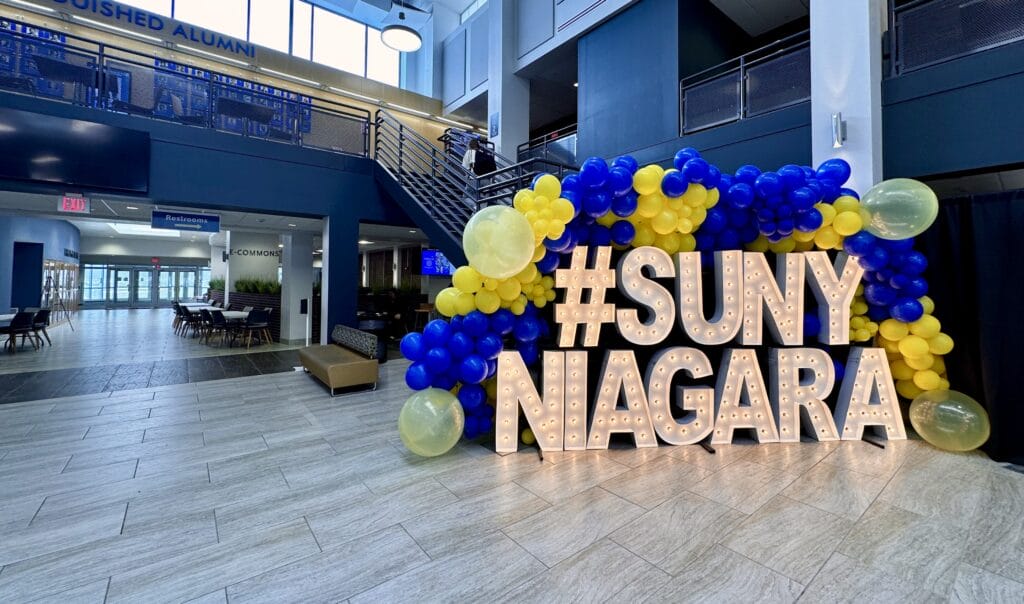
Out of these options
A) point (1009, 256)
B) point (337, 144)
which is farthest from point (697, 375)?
A: point (337, 144)

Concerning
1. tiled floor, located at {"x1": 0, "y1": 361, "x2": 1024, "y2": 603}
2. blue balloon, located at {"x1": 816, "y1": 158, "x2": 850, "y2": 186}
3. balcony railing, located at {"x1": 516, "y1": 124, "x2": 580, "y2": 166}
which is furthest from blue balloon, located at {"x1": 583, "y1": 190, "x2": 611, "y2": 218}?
balcony railing, located at {"x1": 516, "y1": 124, "x2": 580, "y2": 166}

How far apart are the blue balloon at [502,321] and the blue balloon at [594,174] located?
1.23 m

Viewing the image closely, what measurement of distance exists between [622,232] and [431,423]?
2.21 metres

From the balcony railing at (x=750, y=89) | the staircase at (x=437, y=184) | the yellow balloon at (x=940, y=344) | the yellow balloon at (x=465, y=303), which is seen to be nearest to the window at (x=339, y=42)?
the staircase at (x=437, y=184)

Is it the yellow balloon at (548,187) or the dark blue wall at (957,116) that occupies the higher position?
the dark blue wall at (957,116)

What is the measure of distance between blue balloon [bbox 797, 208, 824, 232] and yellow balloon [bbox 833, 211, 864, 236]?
0.68 feet

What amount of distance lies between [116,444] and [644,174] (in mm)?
5121

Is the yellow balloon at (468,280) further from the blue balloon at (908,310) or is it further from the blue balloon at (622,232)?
the blue balloon at (908,310)

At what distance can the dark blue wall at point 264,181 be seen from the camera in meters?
6.50

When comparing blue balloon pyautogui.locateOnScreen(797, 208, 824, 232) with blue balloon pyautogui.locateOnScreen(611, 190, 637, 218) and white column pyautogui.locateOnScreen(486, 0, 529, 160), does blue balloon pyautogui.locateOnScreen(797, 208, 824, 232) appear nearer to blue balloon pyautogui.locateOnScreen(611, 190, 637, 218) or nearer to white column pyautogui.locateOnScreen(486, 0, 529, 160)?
blue balloon pyautogui.locateOnScreen(611, 190, 637, 218)

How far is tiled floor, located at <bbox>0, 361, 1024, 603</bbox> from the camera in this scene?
199 centimetres

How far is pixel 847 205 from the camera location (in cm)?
377

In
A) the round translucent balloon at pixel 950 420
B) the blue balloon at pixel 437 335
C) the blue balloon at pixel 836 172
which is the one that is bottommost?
the round translucent balloon at pixel 950 420

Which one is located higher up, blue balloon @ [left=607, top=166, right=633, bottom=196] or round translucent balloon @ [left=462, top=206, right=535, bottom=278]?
blue balloon @ [left=607, top=166, right=633, bottom=196]
